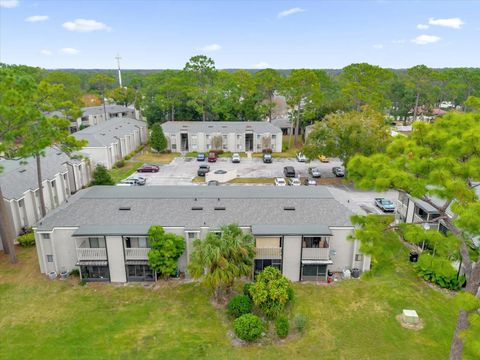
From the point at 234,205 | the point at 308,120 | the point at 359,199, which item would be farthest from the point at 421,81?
the point at 234,205

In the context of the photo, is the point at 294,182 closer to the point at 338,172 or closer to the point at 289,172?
the point at 289,172

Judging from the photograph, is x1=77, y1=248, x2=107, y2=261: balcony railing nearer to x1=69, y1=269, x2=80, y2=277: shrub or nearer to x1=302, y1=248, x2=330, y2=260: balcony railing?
x1=69, y1=269, x2=80, y2=277: shrub

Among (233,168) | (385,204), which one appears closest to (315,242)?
(385,204)

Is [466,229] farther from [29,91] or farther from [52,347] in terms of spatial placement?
[29,91]

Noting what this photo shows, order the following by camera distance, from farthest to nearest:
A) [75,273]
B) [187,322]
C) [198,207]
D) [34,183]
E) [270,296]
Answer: [34,183] → [198,207] → [75,273] → [187,322] → [270,296]

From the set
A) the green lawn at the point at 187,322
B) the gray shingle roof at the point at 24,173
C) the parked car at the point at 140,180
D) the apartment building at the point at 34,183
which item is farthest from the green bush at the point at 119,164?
the green lawn at the point at 187,322

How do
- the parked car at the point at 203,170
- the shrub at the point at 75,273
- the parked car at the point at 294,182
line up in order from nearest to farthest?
the shrub at the point at 75,273
the parked car at the point at 294,182
the parked car at the point at 203,170

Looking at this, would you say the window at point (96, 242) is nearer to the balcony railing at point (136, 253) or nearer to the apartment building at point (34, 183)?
the balcony railing at point (136, 253)
